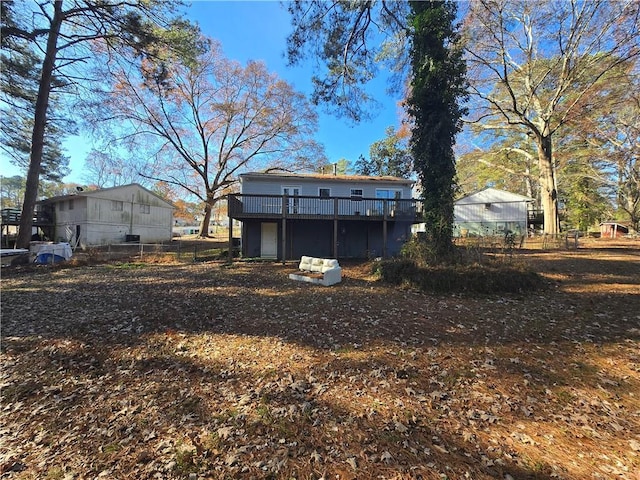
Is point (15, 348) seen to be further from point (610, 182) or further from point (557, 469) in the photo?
point (610, 182)

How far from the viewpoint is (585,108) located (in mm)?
18469

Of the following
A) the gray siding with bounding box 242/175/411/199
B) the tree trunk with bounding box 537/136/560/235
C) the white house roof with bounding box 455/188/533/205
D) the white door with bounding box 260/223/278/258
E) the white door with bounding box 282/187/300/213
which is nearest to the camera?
the white door with bounding box 282/187/300/213

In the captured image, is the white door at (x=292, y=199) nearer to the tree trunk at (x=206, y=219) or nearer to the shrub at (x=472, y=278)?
the shrub at (x=472, y=278)

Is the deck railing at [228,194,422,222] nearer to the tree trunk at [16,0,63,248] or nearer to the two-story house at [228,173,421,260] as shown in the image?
the two-story house at [228,173,421,260]

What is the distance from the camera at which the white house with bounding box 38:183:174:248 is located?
22.5 m

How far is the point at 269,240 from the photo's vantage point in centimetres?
1584

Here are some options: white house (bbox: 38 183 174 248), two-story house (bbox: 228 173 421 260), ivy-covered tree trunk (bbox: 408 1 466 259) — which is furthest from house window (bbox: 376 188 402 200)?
white house (bbox: 38 183 174 248)

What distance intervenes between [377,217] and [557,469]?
42.0 feet

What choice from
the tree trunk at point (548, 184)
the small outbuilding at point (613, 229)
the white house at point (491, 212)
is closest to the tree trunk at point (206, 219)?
the white house at point (491, 212)

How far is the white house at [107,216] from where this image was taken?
2253 cm

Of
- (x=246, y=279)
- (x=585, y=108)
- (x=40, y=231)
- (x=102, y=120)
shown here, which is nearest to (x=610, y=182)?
(x=585, y=108)

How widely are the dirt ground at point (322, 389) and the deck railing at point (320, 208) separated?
7.48m

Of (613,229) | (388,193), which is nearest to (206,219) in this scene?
(388,193)

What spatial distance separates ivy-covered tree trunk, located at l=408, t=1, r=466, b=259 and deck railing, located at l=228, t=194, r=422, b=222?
13.7 feet
